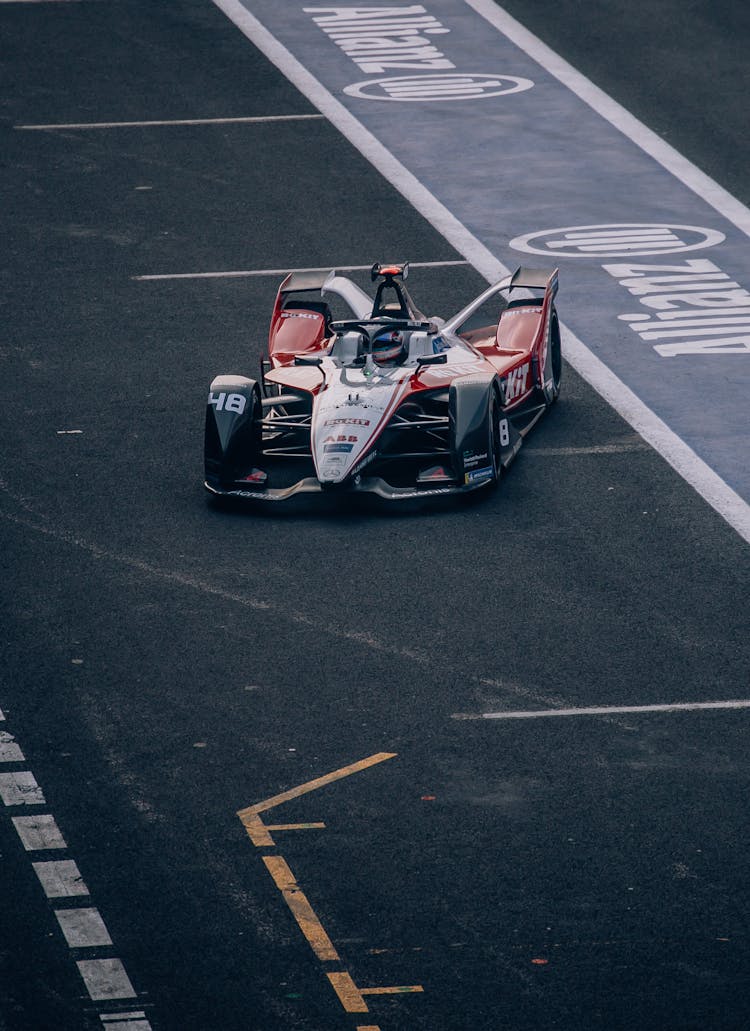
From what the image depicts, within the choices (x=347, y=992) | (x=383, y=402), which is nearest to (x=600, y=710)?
(x=347, y=992)

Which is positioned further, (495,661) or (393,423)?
(393,423)

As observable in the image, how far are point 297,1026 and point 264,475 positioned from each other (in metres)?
7.35

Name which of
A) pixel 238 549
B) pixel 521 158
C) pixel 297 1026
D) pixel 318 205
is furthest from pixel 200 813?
pixel 521 158

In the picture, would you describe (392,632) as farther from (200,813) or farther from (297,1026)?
(297,1026)

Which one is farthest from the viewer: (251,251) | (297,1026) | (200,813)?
(251,251)

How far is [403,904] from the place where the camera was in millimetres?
10953

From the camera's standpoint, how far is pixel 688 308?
2180 cm

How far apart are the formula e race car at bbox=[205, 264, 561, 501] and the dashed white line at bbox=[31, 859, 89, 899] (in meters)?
5.48

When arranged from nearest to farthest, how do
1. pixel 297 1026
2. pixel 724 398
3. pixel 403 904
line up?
pixel 297 1026
pixel 403 904
pixel 724 398

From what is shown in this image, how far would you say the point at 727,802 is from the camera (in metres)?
12.0

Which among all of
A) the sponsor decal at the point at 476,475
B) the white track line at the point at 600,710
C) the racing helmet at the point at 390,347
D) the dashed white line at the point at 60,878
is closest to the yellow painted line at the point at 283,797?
the white track line at the point at 600,710

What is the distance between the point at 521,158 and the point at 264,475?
1138 cm

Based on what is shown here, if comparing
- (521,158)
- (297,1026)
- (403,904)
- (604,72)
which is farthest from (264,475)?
(604,72)

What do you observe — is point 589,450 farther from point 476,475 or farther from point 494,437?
point 476,475
